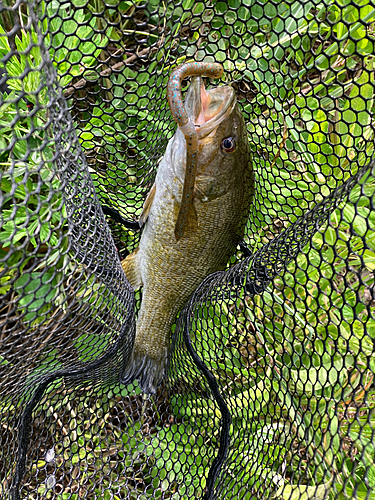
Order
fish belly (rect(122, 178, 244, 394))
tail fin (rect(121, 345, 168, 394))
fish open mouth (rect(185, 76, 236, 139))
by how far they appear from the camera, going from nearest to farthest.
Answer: fish open mouth (rect(185, 76, 236, 139))
fish belly (rect(122, 178, 244, 394))
tail fin (rect(121, 345, 168, 394))

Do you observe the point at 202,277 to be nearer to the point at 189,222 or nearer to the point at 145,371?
the point at 189,222

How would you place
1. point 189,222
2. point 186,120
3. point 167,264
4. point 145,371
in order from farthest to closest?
1. point 145,371
2. point 167,264
3. point 189,222
4. point 186,120

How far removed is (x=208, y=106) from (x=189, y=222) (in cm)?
60

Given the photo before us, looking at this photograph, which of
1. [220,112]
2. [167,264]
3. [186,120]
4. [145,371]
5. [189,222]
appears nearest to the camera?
[186,120]

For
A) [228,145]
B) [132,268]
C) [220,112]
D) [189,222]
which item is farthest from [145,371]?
[220,112]

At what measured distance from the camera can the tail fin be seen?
2377 mm

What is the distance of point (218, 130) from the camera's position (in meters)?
2.00

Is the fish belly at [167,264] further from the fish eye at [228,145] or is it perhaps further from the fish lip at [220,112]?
the fish lip at [220,112]

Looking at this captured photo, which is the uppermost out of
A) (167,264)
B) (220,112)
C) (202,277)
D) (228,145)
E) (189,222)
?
(220,112)

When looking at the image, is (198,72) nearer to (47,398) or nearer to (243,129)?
(243,129)

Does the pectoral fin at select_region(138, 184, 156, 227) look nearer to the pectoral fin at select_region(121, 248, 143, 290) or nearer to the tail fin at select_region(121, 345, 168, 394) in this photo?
the pectoral fin at select_region(121, 248, 143, 290)

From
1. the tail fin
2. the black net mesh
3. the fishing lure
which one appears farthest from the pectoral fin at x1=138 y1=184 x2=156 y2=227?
the tail fin

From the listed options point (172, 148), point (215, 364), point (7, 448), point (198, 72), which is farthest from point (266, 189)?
point (7, 448)

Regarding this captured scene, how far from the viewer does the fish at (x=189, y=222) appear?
200 cm
